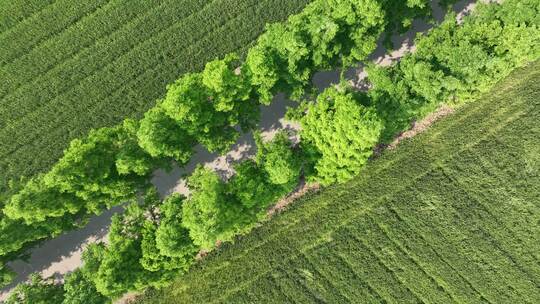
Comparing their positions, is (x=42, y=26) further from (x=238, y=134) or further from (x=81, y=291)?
(x=81, y=291)

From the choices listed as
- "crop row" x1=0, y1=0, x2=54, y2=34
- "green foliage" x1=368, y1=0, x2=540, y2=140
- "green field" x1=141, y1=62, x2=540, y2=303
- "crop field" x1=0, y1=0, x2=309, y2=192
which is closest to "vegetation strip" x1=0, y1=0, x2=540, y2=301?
"green foliage" x1=368, y1=0, x2=540, y2=140

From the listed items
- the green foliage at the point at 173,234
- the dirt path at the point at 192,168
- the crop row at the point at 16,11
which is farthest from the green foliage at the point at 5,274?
the crop row at the point at 16,11

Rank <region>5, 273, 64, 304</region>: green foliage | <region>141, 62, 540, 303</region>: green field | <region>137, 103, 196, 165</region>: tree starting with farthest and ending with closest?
1. <region>141, 62, 540, 303</region>: green field
2. <region>5, 273, 64, 304</region>: green foliage
3. <region>137, 103, 196, 165</region>: tree

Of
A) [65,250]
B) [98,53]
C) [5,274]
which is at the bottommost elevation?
[65,250]

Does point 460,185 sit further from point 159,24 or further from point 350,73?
point 159,24

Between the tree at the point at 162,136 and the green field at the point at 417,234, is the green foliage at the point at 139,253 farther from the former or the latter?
the green field at the point at 417,234

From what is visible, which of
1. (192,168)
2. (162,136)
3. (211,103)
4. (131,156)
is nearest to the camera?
(162,136)

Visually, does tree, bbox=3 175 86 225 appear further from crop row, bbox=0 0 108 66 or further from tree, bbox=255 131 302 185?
tree, bbox=255 131 302 185

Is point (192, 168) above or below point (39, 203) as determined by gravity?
below

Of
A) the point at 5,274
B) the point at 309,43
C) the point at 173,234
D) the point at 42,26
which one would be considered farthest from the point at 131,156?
the point at 42,26
